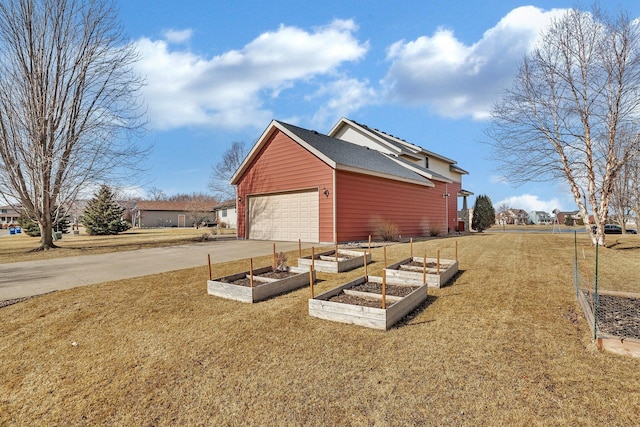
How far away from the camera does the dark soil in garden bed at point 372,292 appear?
490 cm

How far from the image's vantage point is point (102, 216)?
30422 mm

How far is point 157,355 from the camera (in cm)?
366

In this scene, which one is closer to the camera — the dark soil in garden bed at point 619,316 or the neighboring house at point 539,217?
the dark soil in garden bed at point 619,316

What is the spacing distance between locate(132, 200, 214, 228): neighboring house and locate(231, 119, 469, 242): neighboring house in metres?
35.4

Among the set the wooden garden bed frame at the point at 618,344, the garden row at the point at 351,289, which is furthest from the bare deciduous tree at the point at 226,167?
the wooden garden bed frame at the point at 618,344

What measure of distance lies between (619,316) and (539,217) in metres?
97.9

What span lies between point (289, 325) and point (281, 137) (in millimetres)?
12286

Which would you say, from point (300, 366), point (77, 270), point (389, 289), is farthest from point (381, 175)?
point (300, 366)

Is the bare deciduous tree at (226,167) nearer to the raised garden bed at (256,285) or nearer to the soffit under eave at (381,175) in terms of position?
the soffit under eave at (381,175)

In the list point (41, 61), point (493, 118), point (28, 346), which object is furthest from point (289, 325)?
point (41, 61)

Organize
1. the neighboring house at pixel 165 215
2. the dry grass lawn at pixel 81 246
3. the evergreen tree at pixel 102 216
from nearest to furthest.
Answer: the dry grass lawn at pixel 81 246, the evergreen tree at pixel 102 216, the neighboring house at pixel 165 215

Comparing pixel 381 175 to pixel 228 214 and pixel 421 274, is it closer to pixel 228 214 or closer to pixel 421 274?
pixel 421 274

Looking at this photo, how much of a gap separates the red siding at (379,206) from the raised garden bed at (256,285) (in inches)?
272

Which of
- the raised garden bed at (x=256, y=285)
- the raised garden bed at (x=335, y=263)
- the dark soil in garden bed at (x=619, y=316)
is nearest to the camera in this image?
the dark soil in garden bed at (x=619, y=316)
